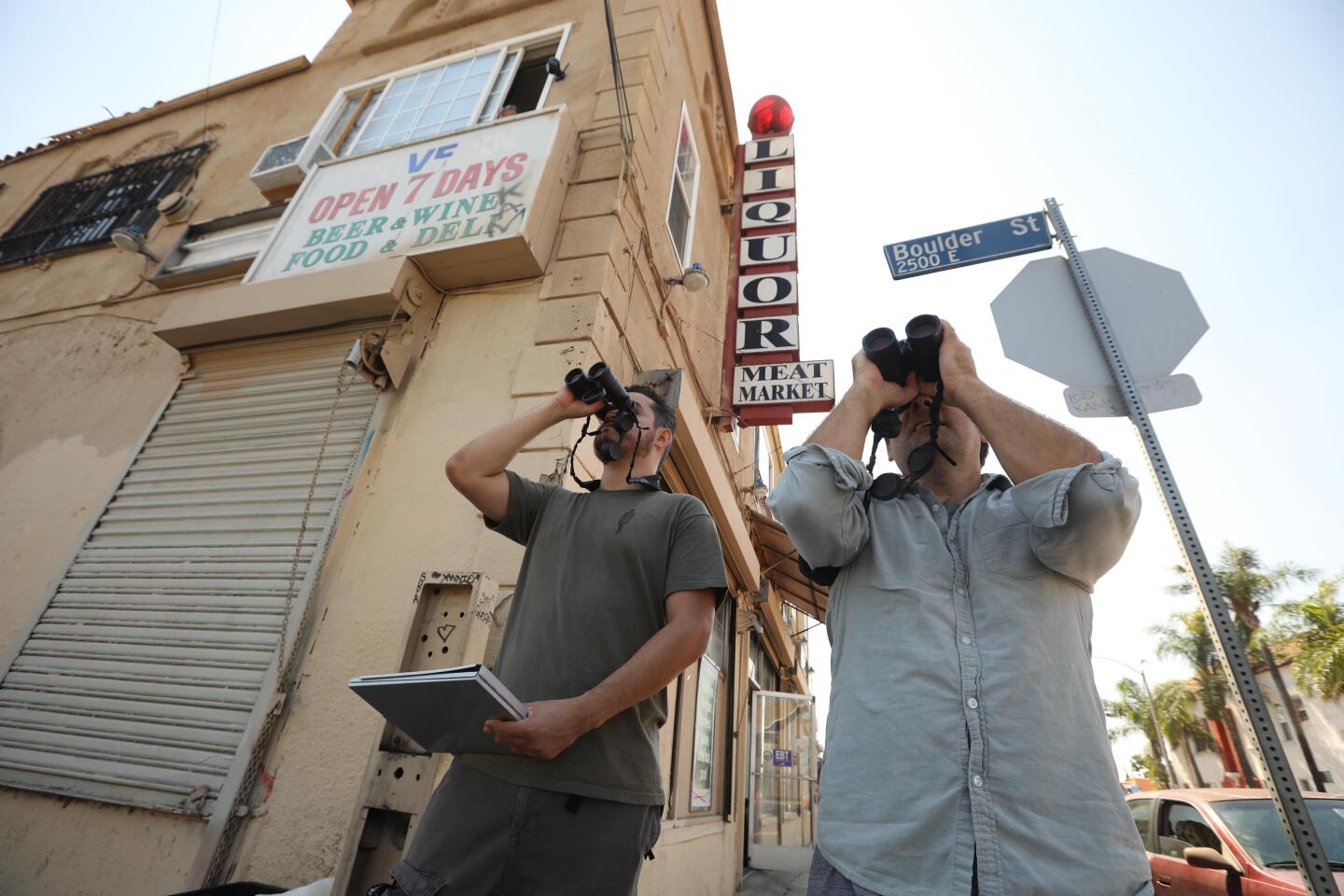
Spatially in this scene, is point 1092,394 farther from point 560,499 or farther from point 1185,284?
point 560,499

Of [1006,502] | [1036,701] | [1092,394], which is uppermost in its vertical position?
[1092,394]

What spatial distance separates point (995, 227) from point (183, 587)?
482cm

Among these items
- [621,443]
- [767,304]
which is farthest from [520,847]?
[767,304]

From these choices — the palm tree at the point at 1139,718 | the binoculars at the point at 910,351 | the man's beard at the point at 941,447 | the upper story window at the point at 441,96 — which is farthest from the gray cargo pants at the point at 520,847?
the palm tree at the point at 1139,718

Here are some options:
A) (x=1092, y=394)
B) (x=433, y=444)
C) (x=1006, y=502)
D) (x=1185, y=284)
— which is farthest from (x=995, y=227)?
(x=433, y=444)

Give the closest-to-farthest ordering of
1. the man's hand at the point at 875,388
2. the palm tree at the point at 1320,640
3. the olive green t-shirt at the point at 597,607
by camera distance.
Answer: the man's hand at the point at 875,388 → the olive green t-shirt at the point at 597,607 → the palm tree at the point at 1320,640

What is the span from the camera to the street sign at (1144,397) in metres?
1.92

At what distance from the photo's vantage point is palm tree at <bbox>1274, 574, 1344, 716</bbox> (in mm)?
16859

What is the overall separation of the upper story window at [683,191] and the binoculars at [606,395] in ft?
14.5

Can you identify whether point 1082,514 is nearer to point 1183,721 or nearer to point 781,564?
point 781,564

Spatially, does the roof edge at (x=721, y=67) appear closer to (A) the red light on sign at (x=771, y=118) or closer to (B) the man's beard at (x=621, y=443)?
(A) the red light on sign at (x=771, y=118)

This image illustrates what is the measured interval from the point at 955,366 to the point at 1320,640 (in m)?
24.8

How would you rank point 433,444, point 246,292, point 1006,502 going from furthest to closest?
point 246,292 < point 433,444 < point 1006,502

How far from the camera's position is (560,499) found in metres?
2.34
